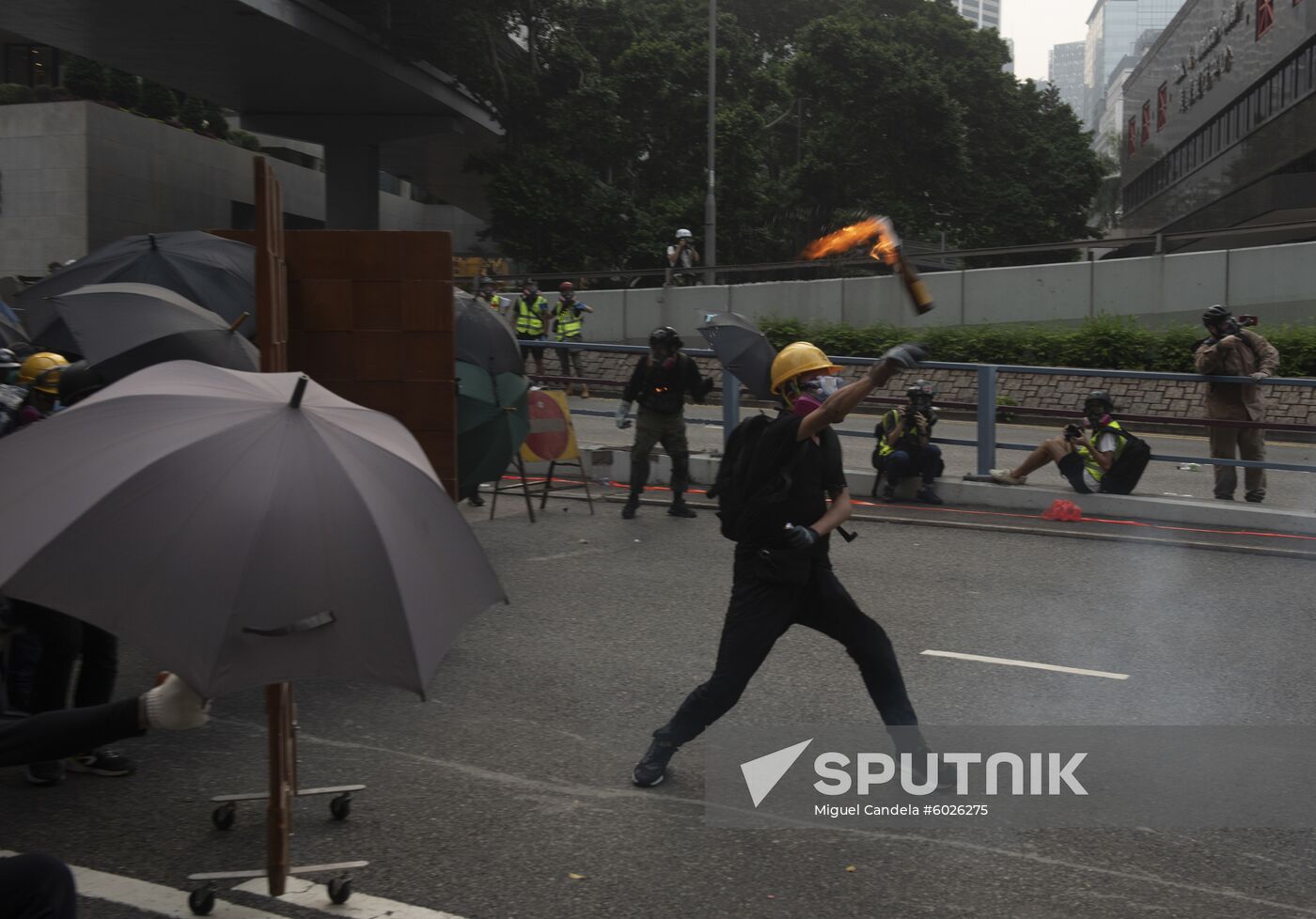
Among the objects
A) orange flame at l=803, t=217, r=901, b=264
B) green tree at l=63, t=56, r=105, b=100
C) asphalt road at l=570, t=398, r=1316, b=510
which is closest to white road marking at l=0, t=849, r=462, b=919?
orange flame at l=803, t=217, r=901, b=264

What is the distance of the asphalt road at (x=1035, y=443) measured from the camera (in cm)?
1416

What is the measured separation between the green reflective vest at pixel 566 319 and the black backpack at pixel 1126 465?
1191cm

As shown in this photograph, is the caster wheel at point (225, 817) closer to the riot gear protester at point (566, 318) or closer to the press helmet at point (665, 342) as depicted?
the press helmet at point (665, 342)

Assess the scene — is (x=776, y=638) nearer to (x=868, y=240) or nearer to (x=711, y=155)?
(x=868, y=240)

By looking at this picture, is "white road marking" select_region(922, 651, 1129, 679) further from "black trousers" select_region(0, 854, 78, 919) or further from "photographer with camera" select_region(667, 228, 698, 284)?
"photographer with camera" select_region(667, 228, 698, 284)

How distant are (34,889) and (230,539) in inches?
37.2

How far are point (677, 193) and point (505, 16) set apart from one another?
267 inches

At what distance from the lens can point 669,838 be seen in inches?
198

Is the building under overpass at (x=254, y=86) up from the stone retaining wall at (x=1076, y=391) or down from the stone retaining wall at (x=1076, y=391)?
up

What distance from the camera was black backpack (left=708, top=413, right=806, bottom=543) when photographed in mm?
5270

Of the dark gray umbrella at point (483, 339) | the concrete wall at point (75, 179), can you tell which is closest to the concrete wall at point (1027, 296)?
the concrete wall at point (75, 179)

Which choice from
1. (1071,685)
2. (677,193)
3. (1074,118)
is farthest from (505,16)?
(1071,685)

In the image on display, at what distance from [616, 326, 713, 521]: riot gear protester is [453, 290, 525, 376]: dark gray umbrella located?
2374 millimetres

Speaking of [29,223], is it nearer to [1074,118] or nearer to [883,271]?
[883,271]
